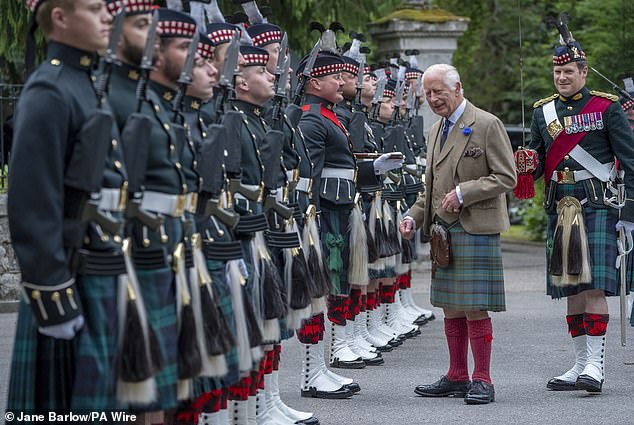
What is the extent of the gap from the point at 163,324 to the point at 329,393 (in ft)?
11.4

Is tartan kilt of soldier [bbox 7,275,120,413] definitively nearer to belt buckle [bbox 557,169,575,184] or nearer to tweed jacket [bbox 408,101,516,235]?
tweed jacket [bbox 408,101,516,235]

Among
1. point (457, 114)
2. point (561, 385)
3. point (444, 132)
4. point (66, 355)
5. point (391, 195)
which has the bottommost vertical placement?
point (561, 385)

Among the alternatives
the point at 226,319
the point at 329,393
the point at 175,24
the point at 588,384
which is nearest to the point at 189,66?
the point at 175,24

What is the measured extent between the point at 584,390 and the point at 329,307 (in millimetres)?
1868

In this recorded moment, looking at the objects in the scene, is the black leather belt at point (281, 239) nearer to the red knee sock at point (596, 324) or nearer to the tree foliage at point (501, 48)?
the red knee sock at point (596, 324)

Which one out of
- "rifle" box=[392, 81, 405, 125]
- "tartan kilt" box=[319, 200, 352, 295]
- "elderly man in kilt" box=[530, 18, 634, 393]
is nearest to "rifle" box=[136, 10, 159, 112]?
"tartan kilt" box=[319, 200, 352, 295]

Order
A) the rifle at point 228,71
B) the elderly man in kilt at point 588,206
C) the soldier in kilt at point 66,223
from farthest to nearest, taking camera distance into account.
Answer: the elderly man in kilt at point 588,206, the rifle at point 228,71, the soldier in kilt at point 66,223

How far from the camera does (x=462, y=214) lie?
7.75 metres

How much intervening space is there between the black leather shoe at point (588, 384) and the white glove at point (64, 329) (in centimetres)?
455

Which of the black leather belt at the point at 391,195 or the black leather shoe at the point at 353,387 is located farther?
the black leather belt at the point at 391,195

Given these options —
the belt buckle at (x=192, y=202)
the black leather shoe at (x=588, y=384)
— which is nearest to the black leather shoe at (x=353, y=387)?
the black leather shoe at (x=588, y=384)

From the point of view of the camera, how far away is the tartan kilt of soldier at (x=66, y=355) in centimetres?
422

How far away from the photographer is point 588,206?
825cm

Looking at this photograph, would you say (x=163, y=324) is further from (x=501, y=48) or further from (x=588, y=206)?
(x=501, y=48)
